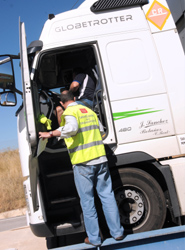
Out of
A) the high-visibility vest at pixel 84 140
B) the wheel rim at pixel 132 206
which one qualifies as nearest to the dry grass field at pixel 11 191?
the wheel rim at pixel 132 206

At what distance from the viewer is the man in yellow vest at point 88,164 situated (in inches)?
124

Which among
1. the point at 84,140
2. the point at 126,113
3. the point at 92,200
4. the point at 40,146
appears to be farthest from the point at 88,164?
the point at 126,113

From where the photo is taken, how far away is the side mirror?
12.1ft

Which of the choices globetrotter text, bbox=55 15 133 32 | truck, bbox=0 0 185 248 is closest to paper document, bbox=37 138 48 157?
truck, bbox=0 0 185 248

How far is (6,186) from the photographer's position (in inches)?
340

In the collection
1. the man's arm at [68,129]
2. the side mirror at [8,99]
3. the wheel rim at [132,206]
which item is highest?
the side mirror at [8,99]

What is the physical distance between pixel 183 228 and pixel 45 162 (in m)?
1.80

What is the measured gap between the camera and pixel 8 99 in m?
3.71

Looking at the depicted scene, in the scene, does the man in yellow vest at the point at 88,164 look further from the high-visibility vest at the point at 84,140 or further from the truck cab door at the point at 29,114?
the truck cab door at the point at 29,114

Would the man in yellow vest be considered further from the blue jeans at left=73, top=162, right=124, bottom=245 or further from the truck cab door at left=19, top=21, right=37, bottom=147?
the truck cab door at left=19, top=21, right=37, bottom=147

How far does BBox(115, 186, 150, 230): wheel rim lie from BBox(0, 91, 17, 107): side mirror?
1791 mm

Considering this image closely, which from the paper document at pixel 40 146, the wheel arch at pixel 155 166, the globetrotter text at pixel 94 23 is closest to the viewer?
the paper document at pixel 40 146

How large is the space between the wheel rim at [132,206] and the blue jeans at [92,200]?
359mm

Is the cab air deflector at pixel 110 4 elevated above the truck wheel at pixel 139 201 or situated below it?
above
